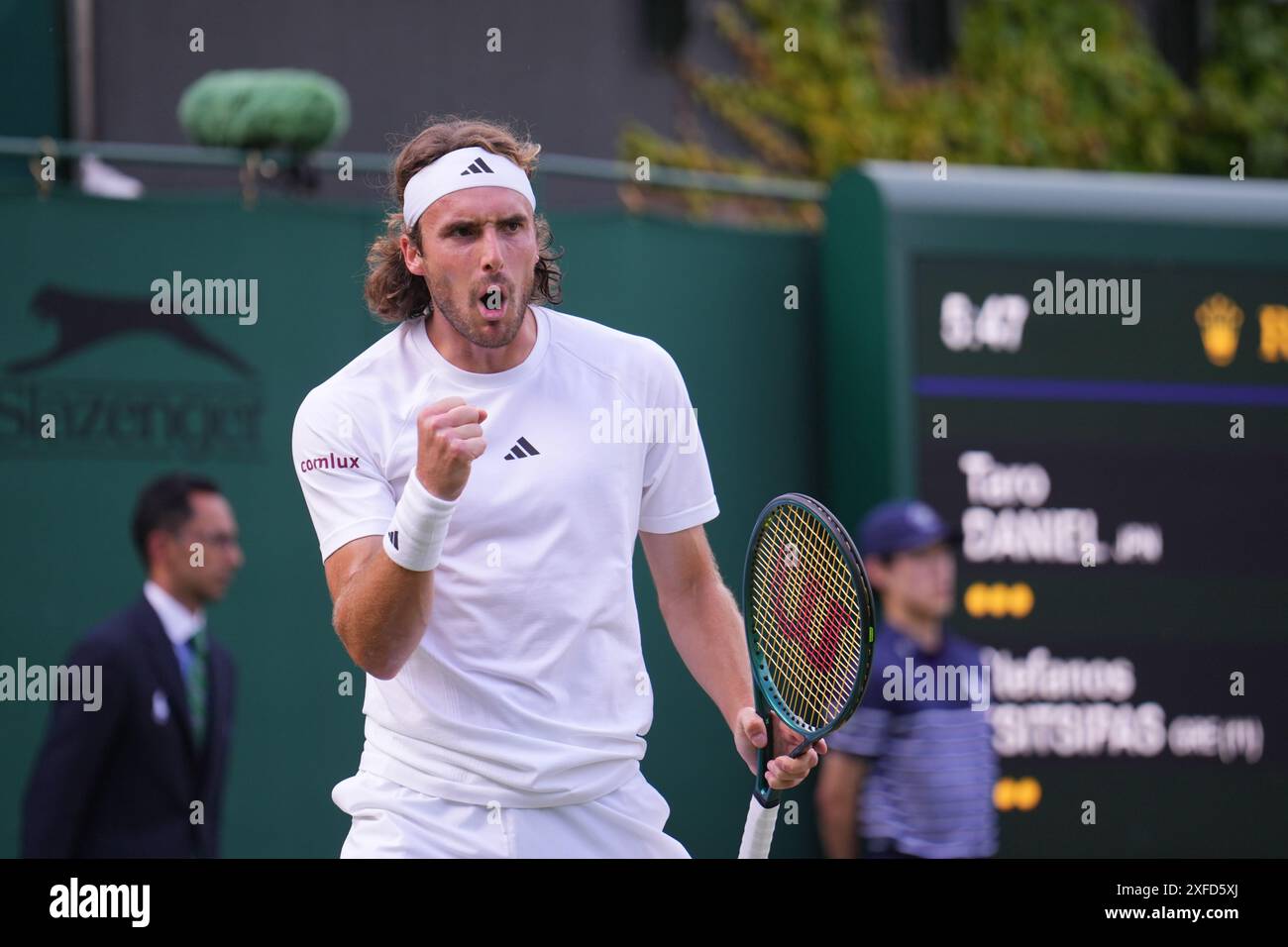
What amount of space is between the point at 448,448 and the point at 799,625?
0.73 meters

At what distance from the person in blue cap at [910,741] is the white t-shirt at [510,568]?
3.99ft

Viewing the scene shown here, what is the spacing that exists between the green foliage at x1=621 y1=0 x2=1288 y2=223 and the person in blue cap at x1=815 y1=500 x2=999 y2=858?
10.3ft

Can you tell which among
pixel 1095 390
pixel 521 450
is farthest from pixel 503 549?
pixel 1095 390

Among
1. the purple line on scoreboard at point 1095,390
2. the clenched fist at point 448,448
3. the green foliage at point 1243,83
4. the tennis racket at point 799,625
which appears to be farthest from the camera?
the green foliage at point 1243,83

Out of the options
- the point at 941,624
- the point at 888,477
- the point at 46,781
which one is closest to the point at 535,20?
the point at 888,477

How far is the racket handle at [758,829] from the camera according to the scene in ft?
9.74

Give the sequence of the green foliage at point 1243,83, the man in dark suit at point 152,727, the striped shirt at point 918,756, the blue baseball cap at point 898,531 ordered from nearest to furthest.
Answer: the man in dark suit at point 152,727
the striped shirt at point 918,756
the blue baseball cap at point 898,531
the green foliage at point 1243,83

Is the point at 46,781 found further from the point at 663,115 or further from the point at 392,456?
the point at 663,115

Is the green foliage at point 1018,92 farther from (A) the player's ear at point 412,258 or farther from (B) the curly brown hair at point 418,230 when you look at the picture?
(A) the player's ear at point 412,258

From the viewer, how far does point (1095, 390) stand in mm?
5043

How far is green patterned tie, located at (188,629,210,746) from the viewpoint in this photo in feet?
13.6

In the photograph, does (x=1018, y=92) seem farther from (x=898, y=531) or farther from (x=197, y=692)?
(x=197, y=692)

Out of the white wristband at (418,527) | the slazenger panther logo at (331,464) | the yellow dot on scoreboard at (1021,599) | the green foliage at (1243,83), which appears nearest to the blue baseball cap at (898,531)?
the yellow dot on scoreboard at (1021,599)
